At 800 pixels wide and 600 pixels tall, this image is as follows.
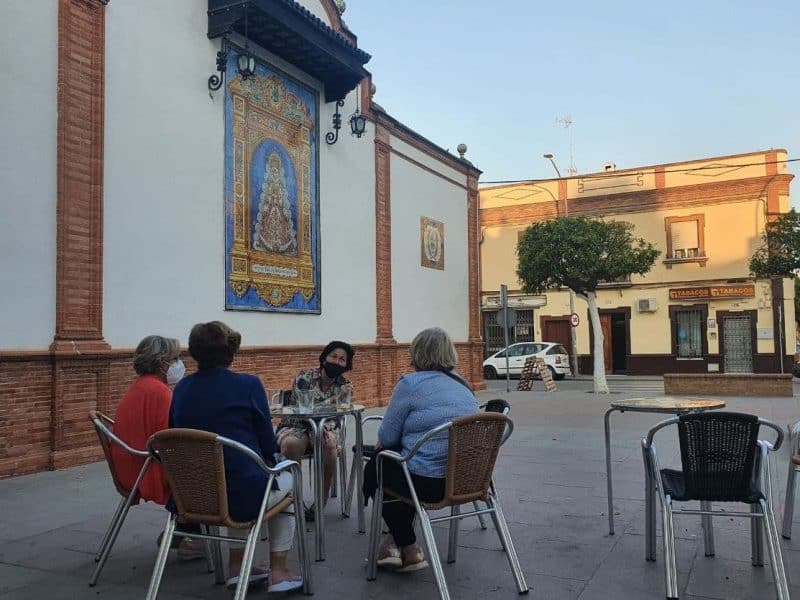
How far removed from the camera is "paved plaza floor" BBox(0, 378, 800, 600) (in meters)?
3.77

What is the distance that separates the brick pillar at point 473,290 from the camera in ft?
60.1

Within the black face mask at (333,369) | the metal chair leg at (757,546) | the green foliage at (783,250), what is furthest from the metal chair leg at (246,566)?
the green foliage at (783,250)

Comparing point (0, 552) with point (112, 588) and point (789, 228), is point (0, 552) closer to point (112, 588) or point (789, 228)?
point (112, 588)

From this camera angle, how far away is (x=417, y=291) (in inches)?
622

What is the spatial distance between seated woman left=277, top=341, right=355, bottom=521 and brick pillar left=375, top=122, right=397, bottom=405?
8.35 meters

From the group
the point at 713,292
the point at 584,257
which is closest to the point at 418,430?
the point at 584,257

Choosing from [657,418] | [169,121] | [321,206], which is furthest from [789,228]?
[169,121]

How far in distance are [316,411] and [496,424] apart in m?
1.36

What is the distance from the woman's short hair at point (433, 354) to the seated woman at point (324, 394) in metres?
1.23

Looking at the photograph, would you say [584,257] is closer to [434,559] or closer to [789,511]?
[789,511]

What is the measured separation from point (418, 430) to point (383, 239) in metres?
10.6

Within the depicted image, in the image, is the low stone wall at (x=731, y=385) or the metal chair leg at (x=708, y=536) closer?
the metal chair leg at (x=708, y=536)

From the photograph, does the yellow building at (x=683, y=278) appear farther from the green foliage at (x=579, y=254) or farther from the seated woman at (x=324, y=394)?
the seated woman at (x=324, y=394)

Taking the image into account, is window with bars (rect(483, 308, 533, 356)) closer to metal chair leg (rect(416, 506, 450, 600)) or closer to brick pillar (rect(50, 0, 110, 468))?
brick pillar (rect(50, 0, 110, 468))
